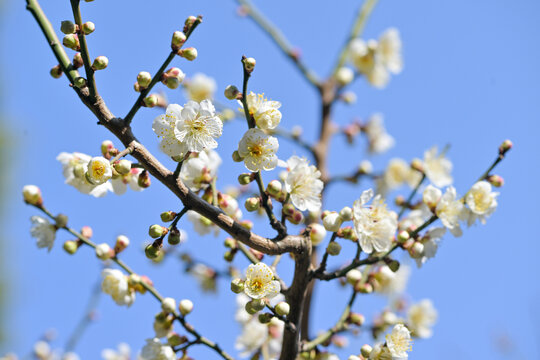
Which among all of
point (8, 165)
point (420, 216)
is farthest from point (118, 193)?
point (8, 165)

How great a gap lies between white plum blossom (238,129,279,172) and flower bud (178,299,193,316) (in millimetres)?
549

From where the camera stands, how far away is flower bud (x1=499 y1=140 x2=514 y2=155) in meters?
1.77

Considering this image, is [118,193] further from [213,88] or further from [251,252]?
[213,88]

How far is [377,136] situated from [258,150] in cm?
236

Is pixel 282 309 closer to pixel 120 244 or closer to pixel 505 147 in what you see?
pixel 120 244

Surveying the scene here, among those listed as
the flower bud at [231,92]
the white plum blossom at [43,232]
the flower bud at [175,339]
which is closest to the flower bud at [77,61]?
the flower bud at [231,92]

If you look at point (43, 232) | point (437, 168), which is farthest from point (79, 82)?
point (437, 168)

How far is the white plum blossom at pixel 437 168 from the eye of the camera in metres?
2.27

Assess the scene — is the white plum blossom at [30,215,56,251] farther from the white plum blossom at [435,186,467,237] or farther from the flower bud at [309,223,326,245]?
the white plum blossom at [435,186,467,237]

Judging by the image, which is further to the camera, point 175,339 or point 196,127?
point 175,339

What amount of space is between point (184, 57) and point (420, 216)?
1.17m

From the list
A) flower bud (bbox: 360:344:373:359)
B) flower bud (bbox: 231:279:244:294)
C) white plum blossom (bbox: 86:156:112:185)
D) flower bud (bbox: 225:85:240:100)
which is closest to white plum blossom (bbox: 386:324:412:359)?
flower bud (bbox: 360:344:373:359)

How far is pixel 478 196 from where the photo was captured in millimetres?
1807

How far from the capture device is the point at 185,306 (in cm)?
169
